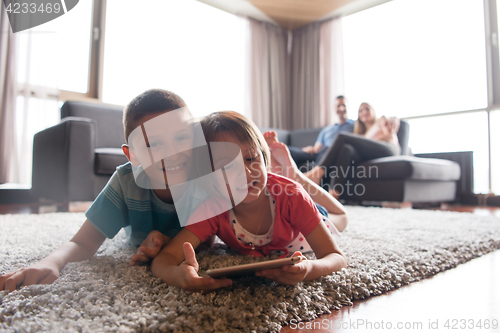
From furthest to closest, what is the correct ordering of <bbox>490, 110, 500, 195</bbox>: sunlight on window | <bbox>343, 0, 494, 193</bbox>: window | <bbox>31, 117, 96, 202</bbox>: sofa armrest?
1. <bbox>343, 0, 494, 193</bbox>: window
2. <bbox>490, 110, 500, 195</bbox>: sunlight on window
3. <bbox>31, 117, 96, 202</bbox>: sofa armrest

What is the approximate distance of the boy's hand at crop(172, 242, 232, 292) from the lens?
1.67ft

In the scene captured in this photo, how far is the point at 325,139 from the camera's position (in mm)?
3051

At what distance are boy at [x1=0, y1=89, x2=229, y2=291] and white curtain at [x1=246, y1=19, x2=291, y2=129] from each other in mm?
3493

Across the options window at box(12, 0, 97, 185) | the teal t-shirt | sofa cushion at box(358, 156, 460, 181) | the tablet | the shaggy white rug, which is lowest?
the shaggy white rug

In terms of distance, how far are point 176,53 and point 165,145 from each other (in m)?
3.31

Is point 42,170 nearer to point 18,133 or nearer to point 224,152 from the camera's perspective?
point 18,133

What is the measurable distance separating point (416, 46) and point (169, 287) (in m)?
3.93

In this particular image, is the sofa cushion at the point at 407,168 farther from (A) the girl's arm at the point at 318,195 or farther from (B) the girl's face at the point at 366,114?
(A) the girl's arm at the point at 318,195

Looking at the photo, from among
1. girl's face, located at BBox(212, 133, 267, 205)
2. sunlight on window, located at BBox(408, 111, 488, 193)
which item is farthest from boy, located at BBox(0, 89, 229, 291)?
sunlight on window, located at BBox(408, 111, 488, 193)

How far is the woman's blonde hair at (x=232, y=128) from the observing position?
0.69 m

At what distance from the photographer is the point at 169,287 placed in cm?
54

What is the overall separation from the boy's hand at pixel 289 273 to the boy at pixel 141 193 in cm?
29

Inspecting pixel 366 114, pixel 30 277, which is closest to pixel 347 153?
pixel 366 114

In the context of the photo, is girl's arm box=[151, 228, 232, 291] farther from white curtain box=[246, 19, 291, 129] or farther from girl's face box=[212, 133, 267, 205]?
white curtain box=[246, 19, 291, 129]
